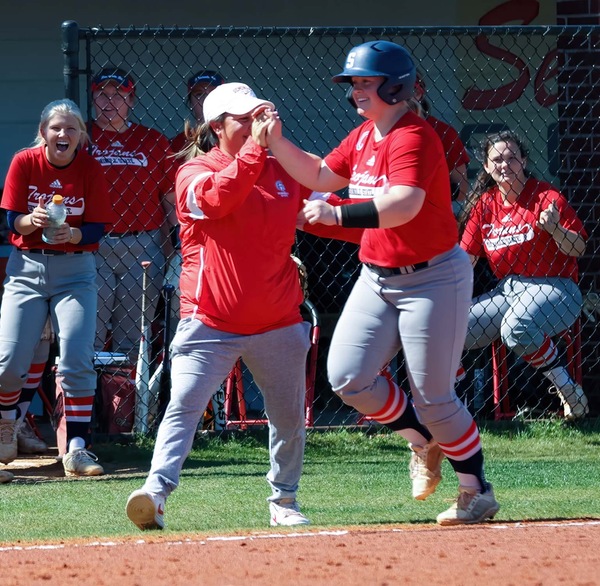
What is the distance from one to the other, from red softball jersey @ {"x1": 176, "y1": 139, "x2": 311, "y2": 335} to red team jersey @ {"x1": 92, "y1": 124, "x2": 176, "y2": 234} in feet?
9.83

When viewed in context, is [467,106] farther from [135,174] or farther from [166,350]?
[166,350]

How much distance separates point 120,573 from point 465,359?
17.4 feet

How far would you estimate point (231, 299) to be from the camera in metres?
4.80

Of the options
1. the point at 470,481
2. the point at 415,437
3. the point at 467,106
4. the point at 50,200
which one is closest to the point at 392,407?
the point at 415,437

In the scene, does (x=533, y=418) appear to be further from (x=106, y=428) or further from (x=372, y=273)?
(x=372, y=273)

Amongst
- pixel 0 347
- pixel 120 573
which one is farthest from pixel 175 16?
pixel 120 573

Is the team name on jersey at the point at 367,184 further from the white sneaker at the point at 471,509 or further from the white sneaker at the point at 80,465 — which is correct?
the white sneaker at the point at 80,465

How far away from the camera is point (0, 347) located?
270 inches

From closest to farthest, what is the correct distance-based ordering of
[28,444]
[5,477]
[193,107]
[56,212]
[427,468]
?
[427,468] < [56,212] < [5,477] < [28,444] < [193,107]

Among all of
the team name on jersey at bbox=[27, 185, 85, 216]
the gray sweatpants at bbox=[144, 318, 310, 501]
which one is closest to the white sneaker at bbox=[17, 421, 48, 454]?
the team name on jersey at bbox=[27, 185, 85, 216]

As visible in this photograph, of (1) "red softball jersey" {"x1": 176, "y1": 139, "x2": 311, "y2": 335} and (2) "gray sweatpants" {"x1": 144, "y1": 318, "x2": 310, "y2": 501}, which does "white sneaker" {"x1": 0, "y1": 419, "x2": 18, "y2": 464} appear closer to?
(2) "gray sweatpants" {"x1": 144, "y1": 318, "x2": 310, "y2": 501}

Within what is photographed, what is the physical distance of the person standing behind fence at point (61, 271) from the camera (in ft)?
22.4

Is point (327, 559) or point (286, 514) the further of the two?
point (286, 514)

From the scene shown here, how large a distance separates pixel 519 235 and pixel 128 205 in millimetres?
2499
